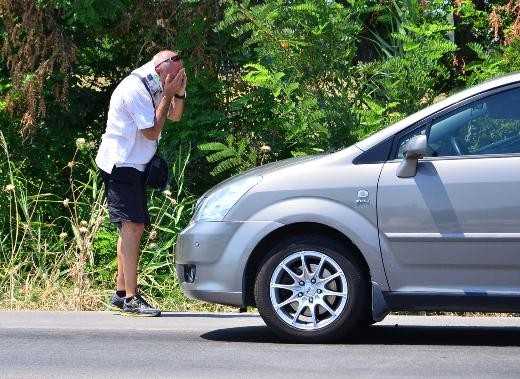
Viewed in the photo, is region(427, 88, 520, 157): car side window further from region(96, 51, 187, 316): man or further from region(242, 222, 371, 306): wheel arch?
region(96, 51, 187, 316): man

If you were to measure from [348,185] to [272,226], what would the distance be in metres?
0.55

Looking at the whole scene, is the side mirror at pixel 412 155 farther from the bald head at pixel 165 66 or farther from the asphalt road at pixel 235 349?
the bald head at pixel 165 66

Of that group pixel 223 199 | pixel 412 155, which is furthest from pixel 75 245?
pixel 412 155

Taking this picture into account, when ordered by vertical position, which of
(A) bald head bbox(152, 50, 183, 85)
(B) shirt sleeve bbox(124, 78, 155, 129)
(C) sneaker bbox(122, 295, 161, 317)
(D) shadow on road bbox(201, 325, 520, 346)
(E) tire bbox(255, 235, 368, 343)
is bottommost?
(D) shadow on road bbox(201, 325, 520, 346)

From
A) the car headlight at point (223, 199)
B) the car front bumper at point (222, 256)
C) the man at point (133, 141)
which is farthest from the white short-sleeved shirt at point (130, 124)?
the car front bumper at point (222, 256)

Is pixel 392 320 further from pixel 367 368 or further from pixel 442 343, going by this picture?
pixel 367 368

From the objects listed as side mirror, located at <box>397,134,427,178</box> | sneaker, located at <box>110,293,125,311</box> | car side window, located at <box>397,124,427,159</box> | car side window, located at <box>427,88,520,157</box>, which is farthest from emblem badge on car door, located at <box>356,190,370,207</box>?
sneaker, located at <box>110,293,125,311</box>

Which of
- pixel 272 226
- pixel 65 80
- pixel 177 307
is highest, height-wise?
pixel 65 80

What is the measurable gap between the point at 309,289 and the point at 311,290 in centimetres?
1

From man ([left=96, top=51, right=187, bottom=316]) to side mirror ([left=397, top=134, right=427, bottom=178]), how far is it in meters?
2.23

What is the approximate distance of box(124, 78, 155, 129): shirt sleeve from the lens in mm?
9172

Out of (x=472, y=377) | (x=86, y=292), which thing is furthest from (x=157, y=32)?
(x=472, y=377)

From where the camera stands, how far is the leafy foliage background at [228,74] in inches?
462

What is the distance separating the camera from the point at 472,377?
6676 millimetres
